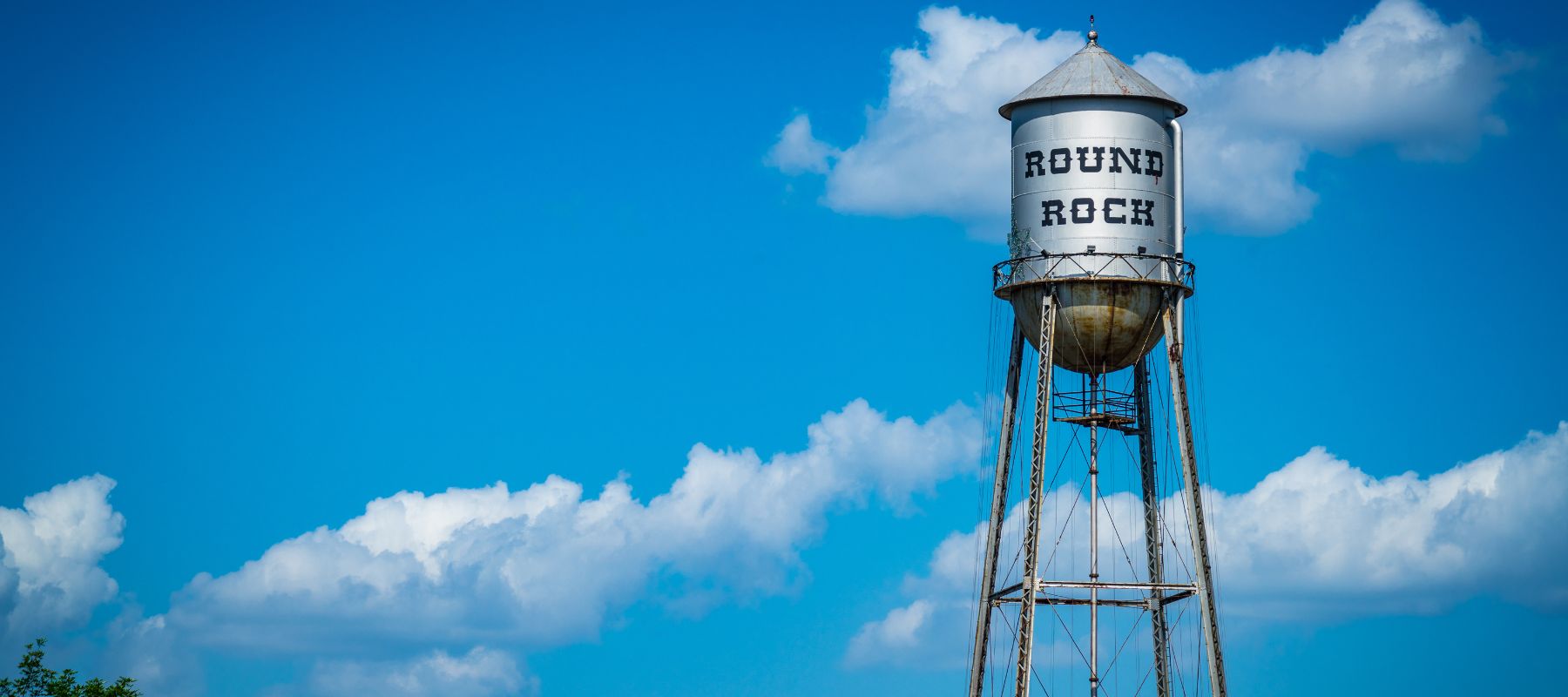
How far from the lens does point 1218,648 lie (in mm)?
65625

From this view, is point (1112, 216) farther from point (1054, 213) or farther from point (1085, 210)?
point (1054, 213)

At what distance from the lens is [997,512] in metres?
68.4

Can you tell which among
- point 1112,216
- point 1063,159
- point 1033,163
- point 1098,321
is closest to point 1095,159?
point 1063,159

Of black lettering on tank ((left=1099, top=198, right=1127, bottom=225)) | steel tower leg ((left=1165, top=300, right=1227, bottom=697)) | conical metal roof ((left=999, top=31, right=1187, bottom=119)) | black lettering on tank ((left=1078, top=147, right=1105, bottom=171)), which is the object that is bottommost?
steel tower leg ((left=1165, top=300, right=1227, bottom=697))

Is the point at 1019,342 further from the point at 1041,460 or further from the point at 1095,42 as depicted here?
the point at 1095,42

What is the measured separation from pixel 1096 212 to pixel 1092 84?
3750mm

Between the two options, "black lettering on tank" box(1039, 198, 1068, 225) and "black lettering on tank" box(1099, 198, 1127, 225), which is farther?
"black lettering on tank" box(1039, 198, 1068, 225)

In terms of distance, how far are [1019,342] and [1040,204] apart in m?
4.45

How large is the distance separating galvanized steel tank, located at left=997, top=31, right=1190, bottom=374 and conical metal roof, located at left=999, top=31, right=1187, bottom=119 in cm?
4

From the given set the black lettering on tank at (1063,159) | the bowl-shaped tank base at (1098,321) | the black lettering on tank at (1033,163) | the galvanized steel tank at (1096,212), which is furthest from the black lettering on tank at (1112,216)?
the black lettering on tank at (1033,163)

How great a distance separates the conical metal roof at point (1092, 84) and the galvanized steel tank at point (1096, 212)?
35 millimetres

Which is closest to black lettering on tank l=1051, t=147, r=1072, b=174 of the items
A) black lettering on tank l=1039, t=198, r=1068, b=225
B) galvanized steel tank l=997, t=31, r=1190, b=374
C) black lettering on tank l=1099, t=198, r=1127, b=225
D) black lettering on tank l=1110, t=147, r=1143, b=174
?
galvanized steel tank l=997, t=31, r=1190, b=374

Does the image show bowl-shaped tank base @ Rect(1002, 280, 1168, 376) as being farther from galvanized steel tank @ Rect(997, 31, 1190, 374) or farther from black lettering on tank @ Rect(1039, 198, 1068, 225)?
black lettering on tank @ Rect(1039, 198, 1068, 225)

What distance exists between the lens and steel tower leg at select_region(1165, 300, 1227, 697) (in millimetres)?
65562
